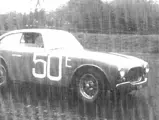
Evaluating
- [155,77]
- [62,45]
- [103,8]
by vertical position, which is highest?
[103,8]

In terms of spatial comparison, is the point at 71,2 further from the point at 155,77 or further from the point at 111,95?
the point at 111,95

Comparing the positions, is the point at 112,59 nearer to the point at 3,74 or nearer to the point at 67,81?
the point at 67,81

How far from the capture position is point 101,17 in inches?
857

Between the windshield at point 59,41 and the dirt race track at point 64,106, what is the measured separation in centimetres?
112

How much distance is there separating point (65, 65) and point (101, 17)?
15.7 metres

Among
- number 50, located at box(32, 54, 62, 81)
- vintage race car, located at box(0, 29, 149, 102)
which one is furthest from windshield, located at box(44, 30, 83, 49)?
number 50, located at box(32, 54, 62, 81)

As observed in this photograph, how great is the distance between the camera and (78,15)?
887 inches

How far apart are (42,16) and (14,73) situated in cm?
1604

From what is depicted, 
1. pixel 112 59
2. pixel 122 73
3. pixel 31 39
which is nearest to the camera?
pixel 122 73

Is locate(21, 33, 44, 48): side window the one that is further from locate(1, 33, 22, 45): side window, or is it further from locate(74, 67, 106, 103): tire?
locate(74, 67, 106, 103): tire

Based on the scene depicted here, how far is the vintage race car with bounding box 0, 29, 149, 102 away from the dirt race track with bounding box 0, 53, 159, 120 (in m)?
0.33

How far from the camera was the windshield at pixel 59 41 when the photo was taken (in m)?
7.04

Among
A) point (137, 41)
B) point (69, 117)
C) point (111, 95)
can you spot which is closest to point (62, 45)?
point (111, 95)

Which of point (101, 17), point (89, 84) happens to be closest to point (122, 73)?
point (89, 84)
